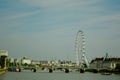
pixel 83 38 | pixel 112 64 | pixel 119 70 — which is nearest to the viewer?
pixel 83 38

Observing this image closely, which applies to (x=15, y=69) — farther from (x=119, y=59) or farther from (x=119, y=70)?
(x=119, y=59)

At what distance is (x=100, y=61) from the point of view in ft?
463

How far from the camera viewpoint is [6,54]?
97375 millimetres

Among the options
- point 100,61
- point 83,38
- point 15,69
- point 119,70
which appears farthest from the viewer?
point 100,61

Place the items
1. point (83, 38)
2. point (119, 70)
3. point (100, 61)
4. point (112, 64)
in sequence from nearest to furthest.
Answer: point (83, 38), point (119, 70), point (112, 64), point (100, 61)

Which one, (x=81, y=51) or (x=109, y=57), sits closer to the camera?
(x=81, y=51)

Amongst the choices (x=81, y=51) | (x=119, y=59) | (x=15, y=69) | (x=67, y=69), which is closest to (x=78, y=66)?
(x=67, y=69)

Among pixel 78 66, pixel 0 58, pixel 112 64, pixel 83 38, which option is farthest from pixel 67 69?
pixel 112 64

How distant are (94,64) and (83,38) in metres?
50.2

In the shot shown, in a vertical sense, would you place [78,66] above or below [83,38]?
below

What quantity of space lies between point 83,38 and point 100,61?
46001 millimetres

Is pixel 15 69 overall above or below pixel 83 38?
below

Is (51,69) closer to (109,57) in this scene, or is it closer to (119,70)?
(119,70)

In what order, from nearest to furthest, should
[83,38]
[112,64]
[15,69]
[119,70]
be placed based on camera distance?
[83,38], [119,70], [15,69], [112,64]
